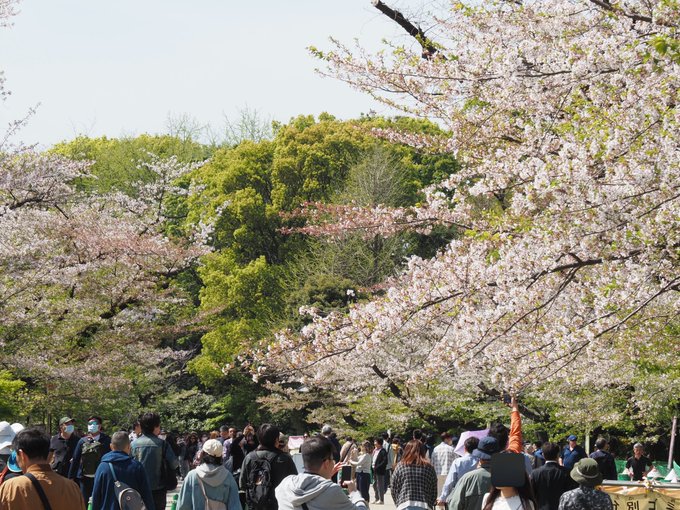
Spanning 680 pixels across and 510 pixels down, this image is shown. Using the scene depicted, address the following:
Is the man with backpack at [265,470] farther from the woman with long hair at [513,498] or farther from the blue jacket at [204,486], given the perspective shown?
the woman with long hair at [513,498]

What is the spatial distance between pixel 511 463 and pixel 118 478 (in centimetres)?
346

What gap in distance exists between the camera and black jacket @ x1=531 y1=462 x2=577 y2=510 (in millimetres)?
9758

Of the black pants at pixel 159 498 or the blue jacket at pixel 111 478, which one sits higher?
the blue jacket at pixel 111 478

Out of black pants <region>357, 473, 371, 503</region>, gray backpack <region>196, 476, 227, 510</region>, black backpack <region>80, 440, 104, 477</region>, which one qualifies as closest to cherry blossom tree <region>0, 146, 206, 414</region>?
black pants <region>357, 473, 371, 503</region>

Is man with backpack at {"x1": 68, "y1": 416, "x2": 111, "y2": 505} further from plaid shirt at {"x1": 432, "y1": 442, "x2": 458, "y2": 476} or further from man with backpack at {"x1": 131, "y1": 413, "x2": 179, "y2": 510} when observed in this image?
plaid shirt at {"x1": 432, "y1": 442, "x2": 458, "y2": 476}

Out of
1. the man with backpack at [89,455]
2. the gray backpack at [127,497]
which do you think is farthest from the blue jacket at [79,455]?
the gray backpack at [127,497]

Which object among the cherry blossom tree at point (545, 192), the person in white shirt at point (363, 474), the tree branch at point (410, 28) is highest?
the tree branch at point (410, 28)

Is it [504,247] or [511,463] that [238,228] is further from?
[511,463]

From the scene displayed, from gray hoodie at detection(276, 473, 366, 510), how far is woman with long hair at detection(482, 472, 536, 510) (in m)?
1.36

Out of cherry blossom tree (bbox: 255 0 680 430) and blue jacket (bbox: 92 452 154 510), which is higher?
cherry blossom tree (bbox: 255 0 680 430)

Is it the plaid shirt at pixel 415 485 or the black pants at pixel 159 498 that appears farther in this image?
the black pants at pixel 159 498

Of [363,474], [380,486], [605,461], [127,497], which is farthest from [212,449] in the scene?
[380,486]

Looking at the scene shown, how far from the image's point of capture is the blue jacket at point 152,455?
32.7ft

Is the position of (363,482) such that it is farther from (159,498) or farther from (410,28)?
(159,498)
